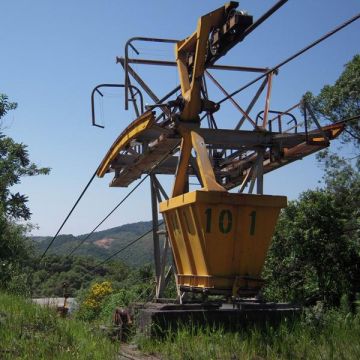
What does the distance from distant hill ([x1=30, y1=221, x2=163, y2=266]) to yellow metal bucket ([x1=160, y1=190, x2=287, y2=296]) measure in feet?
249

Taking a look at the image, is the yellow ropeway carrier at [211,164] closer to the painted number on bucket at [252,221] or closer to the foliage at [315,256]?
the painted number on bucket at [252,221]

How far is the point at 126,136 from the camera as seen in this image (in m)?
11.3

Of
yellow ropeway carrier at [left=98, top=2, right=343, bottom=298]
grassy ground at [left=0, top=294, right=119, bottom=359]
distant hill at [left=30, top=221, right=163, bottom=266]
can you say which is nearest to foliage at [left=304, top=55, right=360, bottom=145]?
yellow ropeway carrier at [left=98, top=2, right=343, bottom=298]

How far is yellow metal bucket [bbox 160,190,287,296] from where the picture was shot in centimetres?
801

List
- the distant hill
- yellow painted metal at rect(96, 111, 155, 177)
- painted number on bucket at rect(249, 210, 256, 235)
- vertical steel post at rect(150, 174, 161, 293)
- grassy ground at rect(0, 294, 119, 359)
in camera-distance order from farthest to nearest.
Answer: the distant hill
vertical steel post at rect(150, 174, 161, 293)
yellow painted metal at rect(96, 111, 155, 177)
painted number on bucket at rect(249, 210, 256, 235)
grassy ground at rect(0, 294, 119, 359)

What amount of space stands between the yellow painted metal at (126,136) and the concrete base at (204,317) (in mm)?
3282

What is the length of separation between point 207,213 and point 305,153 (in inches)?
146

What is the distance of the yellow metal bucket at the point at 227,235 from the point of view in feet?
26.3

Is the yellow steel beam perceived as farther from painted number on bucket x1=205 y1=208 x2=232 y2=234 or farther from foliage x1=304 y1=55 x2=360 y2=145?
foliage x1=304 y1=55 x2=360 y2=145

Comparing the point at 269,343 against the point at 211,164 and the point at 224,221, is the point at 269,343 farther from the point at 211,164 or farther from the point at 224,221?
the point at 211,164

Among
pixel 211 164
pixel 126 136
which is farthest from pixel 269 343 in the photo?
pixel 126 136

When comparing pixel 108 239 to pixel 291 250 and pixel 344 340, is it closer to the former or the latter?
pixel 291 250

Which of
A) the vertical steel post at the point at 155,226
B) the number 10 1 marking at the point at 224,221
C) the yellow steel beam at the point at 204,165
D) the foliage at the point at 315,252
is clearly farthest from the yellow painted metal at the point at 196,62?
the foliage at the point at 315,252

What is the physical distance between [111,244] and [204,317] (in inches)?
4149
